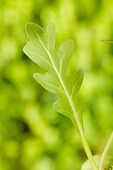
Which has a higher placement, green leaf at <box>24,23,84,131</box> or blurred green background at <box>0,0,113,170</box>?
green leaf at <box>24,23,84,131</box>

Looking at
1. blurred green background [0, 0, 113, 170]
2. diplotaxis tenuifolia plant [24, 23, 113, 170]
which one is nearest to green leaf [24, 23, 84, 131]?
diplotaxis tenuifolia plant [24, 23, 113, 170]

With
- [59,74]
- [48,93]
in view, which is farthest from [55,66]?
[48,93]

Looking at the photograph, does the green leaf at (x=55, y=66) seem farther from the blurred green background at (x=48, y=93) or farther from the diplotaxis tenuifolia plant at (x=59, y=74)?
the blurred green background at (x=48, y=93)

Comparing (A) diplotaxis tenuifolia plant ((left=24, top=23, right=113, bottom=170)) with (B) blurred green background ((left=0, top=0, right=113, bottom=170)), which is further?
(B) blurred green background ((left=0, top=0, right=113, bottom=170))

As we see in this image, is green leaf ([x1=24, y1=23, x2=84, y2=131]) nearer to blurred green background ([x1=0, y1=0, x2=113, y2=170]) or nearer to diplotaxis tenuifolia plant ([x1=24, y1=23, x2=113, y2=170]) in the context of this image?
diplotaxis tenuifolia plant ([x1=24, y1=23, x2=113, y2=170])

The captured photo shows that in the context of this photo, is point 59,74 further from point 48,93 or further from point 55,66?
point 48,93

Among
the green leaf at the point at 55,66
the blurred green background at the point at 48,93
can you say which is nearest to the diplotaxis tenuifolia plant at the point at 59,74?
the green leaf at the point at 55,66

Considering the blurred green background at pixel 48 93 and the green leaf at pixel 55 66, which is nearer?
the green leaf at pixel 55 66

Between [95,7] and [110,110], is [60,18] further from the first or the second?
[110,110]
